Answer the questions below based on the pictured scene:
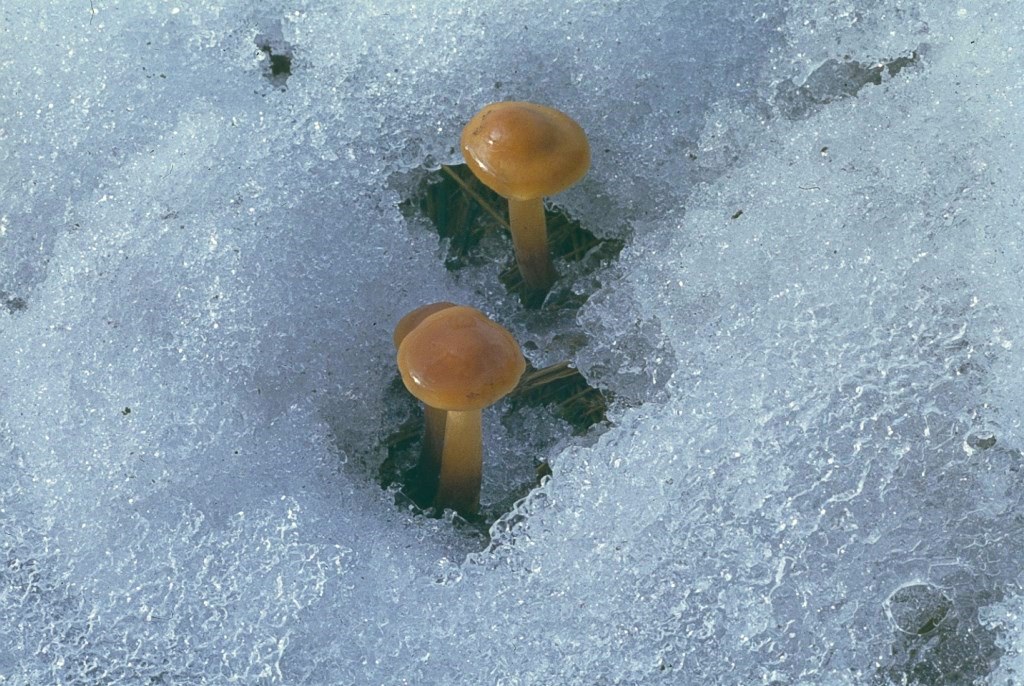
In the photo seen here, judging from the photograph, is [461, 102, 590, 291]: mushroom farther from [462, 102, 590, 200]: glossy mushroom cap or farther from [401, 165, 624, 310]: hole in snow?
[401, 165, 624, 310]: hole in snow

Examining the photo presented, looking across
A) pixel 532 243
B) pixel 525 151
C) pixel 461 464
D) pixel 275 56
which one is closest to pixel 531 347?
pixel 532 243

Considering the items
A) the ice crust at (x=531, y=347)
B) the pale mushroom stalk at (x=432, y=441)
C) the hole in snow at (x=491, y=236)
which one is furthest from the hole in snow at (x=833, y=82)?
the pale mushroom stalk at (x=432, y=441)

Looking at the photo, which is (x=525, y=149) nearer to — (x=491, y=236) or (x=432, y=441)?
(x=491, y=236)

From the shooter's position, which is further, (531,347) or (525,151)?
(531,347)

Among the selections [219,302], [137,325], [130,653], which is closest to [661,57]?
[219,302]

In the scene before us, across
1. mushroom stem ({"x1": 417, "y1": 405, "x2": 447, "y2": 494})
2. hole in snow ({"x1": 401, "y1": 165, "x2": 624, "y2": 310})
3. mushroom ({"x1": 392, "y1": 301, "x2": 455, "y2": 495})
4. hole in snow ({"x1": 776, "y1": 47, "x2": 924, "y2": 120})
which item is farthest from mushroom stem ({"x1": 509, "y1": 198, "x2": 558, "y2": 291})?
hole in snow ({"x1": 776, "y1": 47, "x2": 924, "y2": 120})

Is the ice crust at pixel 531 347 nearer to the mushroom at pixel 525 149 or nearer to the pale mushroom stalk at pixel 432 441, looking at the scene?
the pale mushroom stalk at pixel 432 441

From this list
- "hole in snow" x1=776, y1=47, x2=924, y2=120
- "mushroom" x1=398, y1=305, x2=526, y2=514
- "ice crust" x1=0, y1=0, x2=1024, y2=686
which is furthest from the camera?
"hole in snow" x1=776, y1=47, x2=924, y2=120

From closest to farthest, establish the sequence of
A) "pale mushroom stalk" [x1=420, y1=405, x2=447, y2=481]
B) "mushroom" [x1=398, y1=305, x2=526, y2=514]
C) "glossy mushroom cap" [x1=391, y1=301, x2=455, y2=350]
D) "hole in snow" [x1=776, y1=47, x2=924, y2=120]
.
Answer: "mushroom" [x1=398, y1=305, x2=526, y2=514]
"glossy mushroom cap" [x1=391, y1=301, x2=455, y2=350]
"pale mushroom stalk" [x1=420, y1=405, x2=447, y2=481]
"hole in snow" [x1=776, y1=47, x2=924, y2=120]
